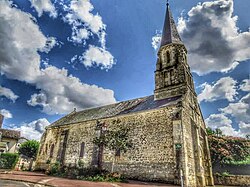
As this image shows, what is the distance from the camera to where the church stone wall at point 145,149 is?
606 inches

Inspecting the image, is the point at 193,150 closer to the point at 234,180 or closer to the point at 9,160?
the point at 234,180

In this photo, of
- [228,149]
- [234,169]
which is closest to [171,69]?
[228,149]

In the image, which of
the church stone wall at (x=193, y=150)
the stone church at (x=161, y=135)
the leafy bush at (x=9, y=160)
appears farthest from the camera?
the leafy bush at (x=9, y=160)

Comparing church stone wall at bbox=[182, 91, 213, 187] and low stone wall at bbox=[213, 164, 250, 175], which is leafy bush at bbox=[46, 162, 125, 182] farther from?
low stone wall at bbox=[213, 164, 250, 175]

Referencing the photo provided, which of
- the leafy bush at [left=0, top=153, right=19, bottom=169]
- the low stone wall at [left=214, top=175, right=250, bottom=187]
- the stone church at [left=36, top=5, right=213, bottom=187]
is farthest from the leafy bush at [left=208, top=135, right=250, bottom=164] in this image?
the leafy bush at [left=0, top=153, right=19, bottom=169]

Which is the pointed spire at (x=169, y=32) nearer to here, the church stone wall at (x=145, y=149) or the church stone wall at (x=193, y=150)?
the church stone wall at (x=193, y=150)

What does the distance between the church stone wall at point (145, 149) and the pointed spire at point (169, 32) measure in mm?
10575

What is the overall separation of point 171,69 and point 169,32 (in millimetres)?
6231

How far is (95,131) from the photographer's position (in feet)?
70.5

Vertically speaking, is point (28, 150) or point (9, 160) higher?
point (28, 150)

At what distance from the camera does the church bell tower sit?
66.2ft

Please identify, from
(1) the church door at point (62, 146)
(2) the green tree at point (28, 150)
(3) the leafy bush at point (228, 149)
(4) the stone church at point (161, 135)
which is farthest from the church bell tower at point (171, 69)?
(2) the green tree at point (28, 150)

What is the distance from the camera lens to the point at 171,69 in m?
21.6

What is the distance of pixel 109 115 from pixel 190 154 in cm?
1016
